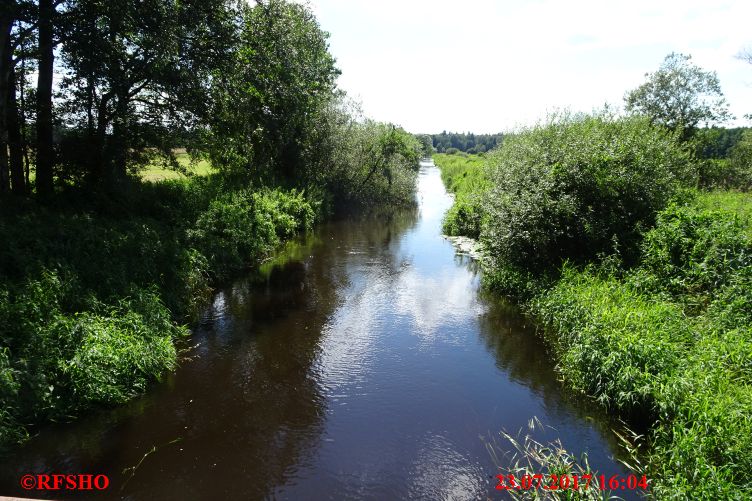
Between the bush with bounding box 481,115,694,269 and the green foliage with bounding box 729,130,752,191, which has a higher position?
the green foliage with bounding box 729,130,752,191

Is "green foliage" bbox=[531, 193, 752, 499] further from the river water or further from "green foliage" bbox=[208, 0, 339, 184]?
"green foliage" bbox=[208, 0, 339, 184]

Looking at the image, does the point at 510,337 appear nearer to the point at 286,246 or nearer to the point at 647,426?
the point at 647,426

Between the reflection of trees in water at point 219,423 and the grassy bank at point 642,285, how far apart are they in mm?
5742

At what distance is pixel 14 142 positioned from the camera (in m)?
13.0

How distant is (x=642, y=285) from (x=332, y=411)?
28.9 feet

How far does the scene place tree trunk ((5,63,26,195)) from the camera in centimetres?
1284

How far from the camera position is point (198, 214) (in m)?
16.3

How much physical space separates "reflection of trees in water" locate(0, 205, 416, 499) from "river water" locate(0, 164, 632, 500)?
0.09ft

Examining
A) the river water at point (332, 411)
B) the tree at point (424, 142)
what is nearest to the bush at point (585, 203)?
the river water at point (332, 411)

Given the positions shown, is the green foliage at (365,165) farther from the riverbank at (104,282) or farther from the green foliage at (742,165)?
the green foliage at (742,165)

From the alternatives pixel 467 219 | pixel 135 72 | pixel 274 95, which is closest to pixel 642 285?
pixel 467 219

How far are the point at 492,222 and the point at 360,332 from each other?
24.6 ft
